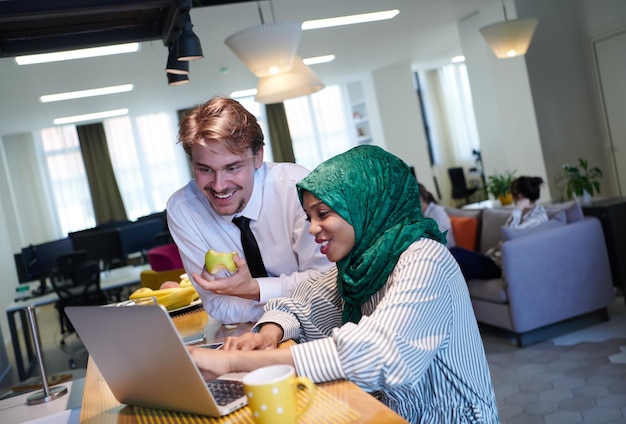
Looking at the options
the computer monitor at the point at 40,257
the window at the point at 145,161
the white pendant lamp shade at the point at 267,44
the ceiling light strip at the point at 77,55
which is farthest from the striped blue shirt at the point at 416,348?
the window at the point at 145,161

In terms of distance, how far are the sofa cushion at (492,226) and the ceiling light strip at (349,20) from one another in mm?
3291

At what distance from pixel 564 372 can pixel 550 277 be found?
90 centimetres

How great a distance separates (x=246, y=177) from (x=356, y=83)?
1460 centimetres

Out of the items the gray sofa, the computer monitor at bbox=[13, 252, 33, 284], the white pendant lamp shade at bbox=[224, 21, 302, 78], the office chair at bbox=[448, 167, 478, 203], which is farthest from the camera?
the office chair at bbox=[448, 167, 478, 203]

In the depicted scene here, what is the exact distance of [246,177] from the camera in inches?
80.1

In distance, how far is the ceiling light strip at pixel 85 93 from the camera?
32.8 feet

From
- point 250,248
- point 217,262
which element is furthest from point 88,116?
point 217,262

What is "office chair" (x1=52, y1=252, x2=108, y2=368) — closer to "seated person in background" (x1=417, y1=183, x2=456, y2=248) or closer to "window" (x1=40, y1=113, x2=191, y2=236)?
"seated person in background" (x1=417, y1=183, x2=456, y2=248)

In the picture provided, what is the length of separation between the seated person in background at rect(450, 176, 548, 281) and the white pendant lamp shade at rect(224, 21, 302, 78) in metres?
2.22

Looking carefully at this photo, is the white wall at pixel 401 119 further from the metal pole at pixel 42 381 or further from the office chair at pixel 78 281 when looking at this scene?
the metal pole at pixel 42 381

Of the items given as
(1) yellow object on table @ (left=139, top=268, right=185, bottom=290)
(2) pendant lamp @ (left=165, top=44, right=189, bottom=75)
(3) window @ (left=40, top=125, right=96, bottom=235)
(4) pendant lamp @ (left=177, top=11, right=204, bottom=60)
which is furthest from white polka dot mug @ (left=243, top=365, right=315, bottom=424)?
(3) window @ (left=40, top=125, right=96, bottom=235)

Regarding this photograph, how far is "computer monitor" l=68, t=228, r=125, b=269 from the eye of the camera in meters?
9.62

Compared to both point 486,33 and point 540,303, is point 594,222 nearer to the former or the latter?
point 540,303

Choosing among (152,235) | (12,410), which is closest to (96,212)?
(152,235)
